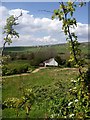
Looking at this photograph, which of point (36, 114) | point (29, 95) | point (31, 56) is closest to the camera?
point (29, 95)

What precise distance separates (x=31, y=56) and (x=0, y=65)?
128ft

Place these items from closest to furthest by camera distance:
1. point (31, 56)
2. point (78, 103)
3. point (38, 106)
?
1. point (78, 103)
2. point (38, 106)
3. point (31, 56)

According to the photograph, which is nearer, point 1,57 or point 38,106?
point 1,57

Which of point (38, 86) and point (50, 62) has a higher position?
point (50, 62)

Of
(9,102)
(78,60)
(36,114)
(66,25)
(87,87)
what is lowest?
(36,114)

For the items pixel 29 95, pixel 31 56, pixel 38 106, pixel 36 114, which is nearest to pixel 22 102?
pixel 29 95

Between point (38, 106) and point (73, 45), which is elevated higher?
point (73, 45)

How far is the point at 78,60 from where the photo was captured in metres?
3.36

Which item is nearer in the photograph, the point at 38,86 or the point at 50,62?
the point at 38,86

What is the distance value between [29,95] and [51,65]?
3995cm

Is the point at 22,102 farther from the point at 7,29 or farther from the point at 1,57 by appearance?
the point at 7,29

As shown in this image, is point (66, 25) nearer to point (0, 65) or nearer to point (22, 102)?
point (22, 102)

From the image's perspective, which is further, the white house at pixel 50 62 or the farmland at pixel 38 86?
the white house at pixel 50 62

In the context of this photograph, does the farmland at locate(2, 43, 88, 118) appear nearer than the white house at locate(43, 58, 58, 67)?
Yes
